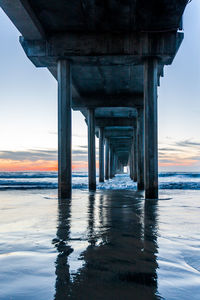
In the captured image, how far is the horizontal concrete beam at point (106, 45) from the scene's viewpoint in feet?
38.0

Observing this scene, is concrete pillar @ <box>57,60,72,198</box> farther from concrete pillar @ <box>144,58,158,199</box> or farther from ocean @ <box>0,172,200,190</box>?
ocean @ <box>0,172,200,190</box>

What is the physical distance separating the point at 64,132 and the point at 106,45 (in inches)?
153

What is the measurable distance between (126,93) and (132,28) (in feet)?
29.8

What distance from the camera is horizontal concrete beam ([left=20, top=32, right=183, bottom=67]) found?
11586 millimetres

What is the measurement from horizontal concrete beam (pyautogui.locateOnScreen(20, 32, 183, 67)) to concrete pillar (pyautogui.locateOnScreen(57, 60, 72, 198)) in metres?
0.72

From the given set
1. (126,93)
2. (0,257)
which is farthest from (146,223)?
(126,93)

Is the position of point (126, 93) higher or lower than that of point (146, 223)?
higher

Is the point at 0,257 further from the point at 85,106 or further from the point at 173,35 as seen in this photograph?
the point at 85,106

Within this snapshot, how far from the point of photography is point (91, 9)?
32.8ft

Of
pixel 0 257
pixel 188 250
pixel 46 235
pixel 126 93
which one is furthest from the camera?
pixel 126 93

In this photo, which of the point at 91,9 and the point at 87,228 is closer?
the point at 87,228

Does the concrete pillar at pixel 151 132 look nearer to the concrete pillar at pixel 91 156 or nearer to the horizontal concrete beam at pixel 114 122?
the concrete pillar at pixel 91 156

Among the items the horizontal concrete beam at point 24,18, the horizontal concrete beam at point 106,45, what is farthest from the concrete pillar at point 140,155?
the horizontal concrete beam at point 24,18

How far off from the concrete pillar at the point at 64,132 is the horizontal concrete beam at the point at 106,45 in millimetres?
723
